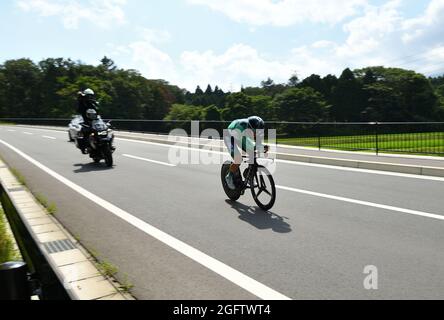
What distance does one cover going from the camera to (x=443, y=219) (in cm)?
555

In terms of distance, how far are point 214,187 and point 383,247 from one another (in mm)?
4572

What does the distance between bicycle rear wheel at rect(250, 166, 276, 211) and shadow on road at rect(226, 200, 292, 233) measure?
15 centimetres

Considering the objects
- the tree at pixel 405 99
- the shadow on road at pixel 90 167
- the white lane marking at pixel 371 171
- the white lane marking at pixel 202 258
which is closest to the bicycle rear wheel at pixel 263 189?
the white lane marking at pixel 202 258

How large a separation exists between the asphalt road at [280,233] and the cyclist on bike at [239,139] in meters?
0.52

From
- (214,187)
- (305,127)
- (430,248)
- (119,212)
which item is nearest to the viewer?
(430,248)

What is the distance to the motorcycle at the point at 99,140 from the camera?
11703 mm

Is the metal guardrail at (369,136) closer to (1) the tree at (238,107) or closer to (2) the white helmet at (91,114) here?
(2) the white helmet at (91,114)

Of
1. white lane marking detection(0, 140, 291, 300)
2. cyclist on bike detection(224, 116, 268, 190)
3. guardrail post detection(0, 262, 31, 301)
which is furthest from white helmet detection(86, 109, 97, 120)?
guardrail post detection(0, 262, 31, 301)

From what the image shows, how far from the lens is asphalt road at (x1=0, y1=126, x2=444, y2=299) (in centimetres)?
362

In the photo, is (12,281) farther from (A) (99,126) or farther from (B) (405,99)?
(B) (405,99)

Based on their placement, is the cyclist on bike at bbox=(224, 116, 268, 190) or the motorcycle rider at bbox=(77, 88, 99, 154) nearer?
the cyclist on bike at bbox=(224, 116, 268, 190)

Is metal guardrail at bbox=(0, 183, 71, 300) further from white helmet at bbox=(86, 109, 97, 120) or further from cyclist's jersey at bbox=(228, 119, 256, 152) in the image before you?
white helmet at bbox=(86, 109, 97, 120)
